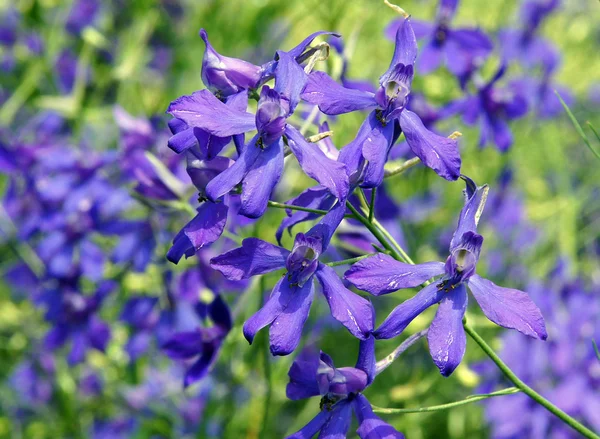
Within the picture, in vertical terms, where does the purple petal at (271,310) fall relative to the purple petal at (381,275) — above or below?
below

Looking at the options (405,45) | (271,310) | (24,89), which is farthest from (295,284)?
(24,89)

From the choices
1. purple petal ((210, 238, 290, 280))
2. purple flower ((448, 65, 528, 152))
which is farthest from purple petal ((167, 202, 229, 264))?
purple flower ((448, 65, 528, 152))

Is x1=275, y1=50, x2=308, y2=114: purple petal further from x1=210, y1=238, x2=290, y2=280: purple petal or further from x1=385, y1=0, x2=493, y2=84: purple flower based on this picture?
x1=385, y1=0, x2=493, y2=84: purple flower

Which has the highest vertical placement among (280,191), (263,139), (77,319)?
(263,139)

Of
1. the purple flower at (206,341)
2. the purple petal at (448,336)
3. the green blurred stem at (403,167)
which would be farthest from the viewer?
the purple flower at (206,341)

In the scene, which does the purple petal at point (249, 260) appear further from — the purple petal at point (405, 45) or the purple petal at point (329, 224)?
the purple petal at point (405, 45)

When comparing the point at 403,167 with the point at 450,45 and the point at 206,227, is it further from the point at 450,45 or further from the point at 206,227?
the point at 450,45

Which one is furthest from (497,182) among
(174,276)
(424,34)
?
(174,276)

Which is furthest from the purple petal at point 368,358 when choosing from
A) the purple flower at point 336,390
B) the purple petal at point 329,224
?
the purple petal at point 329,224
